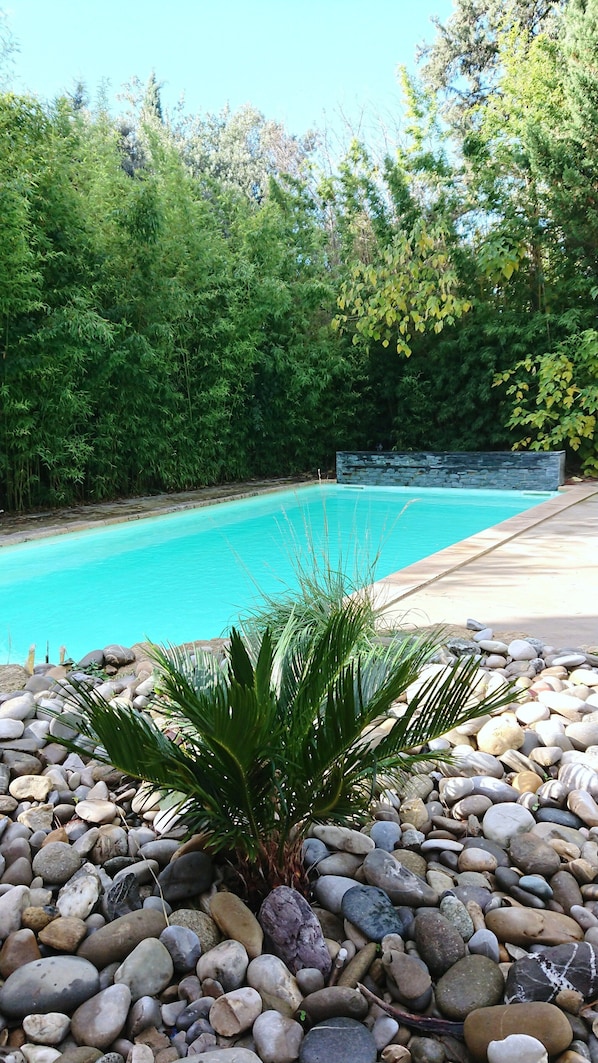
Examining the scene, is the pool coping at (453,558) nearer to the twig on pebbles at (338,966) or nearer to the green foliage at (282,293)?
the twig on pebbles at (338,966)

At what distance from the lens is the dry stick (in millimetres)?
1176

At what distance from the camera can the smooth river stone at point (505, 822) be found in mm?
1685

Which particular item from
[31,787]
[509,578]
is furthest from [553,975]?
[509,578]

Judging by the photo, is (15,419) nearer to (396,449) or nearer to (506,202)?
(396,449)

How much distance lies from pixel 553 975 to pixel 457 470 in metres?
9.00

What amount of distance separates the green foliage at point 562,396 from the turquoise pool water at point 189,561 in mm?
1019

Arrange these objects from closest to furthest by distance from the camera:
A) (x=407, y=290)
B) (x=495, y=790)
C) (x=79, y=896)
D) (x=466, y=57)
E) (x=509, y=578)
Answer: (x=79, y=896) < (x=495, y=790) < (x=509, y=578) < (x=407, y=290) < (x=466, y=57)

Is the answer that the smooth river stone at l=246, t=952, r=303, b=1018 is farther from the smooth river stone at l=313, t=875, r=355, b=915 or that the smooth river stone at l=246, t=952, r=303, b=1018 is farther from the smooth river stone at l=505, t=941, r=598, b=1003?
the smooth river stone at l=505, t=941, r=598, b=1003

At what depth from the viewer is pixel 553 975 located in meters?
1.23

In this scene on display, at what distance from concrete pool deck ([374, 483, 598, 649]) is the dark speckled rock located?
179 centimetres

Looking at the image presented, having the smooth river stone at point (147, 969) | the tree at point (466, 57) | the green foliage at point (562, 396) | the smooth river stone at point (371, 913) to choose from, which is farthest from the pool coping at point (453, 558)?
the tree at point (466, 57)

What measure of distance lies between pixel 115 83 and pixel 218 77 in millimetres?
3771

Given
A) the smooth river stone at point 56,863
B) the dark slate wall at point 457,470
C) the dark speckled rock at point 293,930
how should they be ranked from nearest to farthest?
the dark speckled rock at point 293,930 < the smooth river stone at point 56,863 < the dark slate wall at point 457,470

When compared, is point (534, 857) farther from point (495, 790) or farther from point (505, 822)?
point (495, 790)
